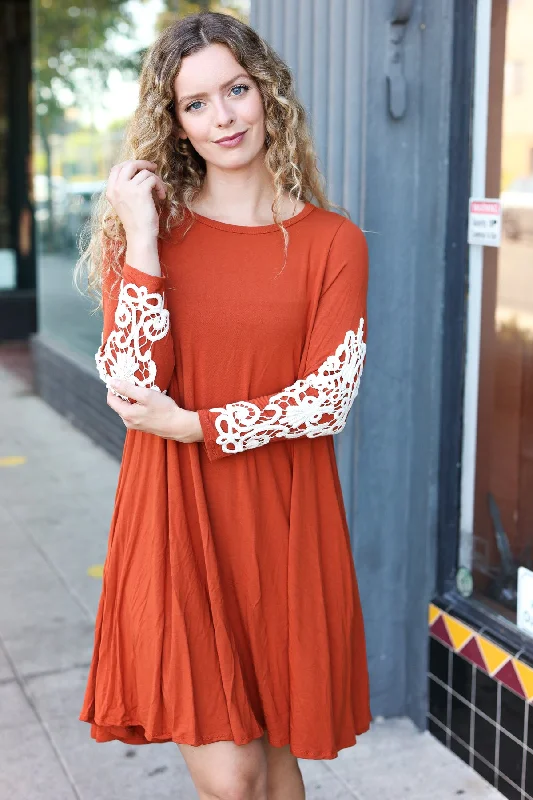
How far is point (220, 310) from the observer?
2.30 metres

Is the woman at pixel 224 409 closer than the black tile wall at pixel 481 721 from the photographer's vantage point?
Yes

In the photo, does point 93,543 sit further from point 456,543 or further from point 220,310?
point 220,310

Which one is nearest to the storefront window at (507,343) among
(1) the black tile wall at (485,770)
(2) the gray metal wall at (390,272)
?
(2) the gray metal wall at (390,272)

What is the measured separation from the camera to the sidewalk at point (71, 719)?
11.3ft

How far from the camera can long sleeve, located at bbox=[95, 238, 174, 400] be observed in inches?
87.4

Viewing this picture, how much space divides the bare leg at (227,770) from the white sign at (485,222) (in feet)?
5.50

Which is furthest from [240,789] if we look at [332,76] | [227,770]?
[332,76]

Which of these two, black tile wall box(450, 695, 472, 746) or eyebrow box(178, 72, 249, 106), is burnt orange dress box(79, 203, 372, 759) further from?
black tile wall box(450, 695, 472, 746)

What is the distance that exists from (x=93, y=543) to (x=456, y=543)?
2.65 meters

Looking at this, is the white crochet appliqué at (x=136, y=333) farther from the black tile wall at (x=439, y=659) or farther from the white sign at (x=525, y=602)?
the black tile wall at (x=439, y=659)

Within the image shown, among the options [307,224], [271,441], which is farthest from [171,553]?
[307,224]

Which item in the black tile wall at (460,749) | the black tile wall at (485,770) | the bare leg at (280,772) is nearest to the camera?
the bare leg at (280,772)

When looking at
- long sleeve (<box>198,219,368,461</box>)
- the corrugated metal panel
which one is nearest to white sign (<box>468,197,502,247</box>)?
the corrugated metal panel

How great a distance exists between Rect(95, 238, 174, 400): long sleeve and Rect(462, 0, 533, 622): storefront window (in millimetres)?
1353
